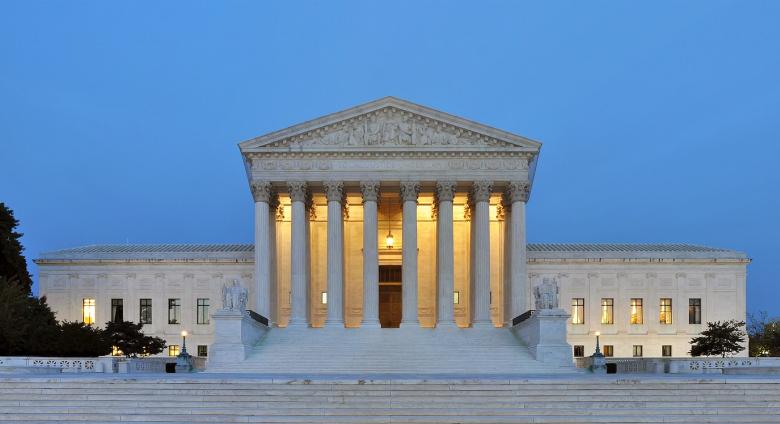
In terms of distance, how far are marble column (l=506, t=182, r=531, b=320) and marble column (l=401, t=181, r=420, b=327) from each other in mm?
6188

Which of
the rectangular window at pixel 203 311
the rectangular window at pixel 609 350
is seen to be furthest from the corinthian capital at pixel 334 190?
the rectangular window at pixel 609 350

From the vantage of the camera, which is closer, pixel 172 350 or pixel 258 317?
pixel 258 317

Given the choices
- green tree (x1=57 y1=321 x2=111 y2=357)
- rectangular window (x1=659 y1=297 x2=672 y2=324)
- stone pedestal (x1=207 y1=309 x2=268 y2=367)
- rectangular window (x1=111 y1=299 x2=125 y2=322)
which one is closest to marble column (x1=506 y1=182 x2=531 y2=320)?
rectangular window (x1=659 y1=297 x2=672 y2=324)

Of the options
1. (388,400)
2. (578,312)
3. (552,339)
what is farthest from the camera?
(578,312)

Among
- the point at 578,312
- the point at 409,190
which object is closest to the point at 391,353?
the point at 409,190

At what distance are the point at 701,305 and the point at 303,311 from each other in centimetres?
3236

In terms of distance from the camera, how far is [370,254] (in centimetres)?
5322

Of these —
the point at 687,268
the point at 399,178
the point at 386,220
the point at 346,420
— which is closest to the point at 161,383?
the point at 346,420

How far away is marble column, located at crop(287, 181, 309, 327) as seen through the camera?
5256 centimetres

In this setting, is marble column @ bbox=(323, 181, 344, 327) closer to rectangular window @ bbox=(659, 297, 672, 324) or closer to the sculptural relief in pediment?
the sculptural relief in pediment

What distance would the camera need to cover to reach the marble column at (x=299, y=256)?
172 feet

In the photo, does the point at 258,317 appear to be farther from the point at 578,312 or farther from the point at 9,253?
the point at 578,312

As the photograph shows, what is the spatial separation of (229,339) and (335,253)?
11.4 m

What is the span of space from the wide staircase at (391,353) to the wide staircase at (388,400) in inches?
507
